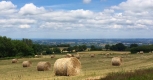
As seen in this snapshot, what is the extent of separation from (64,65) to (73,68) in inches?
33.7

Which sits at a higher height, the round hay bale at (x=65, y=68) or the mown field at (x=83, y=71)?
the round hay bale at (x=65, y=68)

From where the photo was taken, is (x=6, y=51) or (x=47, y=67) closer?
(x=47, y=67)

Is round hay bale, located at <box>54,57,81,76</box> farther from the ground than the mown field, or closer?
farther from the ground

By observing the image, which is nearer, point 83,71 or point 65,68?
point 65,68

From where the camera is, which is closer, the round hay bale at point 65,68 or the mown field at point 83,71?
the mown field at point 83,71

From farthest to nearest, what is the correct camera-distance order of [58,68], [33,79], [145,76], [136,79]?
[58,68]
[33,79]
[145,76]
[136,79]

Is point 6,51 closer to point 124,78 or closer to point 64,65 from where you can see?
point 64,65

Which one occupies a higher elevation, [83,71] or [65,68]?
[65,68]

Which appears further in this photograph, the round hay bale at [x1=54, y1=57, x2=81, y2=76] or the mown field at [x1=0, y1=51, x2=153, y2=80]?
the round hay bale at [x1=54, y1=57, x2=81, y2=76]

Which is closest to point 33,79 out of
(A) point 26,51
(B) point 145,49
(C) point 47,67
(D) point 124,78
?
(D) point 124,78

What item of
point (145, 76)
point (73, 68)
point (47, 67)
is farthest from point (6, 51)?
point (145, 76)

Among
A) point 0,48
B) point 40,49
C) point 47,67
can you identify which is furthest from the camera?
point 40,49

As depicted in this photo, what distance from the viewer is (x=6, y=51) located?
79438 mm

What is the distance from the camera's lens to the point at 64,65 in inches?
858
